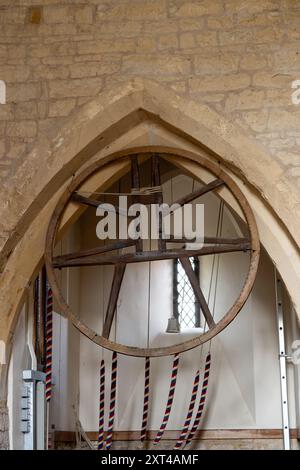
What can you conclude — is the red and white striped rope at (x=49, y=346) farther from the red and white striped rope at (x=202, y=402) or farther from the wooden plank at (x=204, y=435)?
the wooden plank at (x=204, y=435)

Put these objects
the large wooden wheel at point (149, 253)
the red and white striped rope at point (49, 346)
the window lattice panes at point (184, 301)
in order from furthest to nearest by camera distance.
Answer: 1. the window lattice panes at point (184, 301)
2. the red and white striped rope at point (49, 346)
3. the large wooden wheel at point (149, 253)

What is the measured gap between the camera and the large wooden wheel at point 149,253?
4.63 metres

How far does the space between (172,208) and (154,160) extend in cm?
48

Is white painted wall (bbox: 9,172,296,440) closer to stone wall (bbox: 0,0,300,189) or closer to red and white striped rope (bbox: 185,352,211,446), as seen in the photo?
red and white striped rope (bbox: 185,352,211,446)

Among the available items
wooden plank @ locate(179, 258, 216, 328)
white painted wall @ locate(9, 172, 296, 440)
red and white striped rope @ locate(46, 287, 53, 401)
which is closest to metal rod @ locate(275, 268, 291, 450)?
white painted wall @ locate(9, 172, 296, 440)

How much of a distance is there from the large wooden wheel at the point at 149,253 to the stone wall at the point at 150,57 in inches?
14.4

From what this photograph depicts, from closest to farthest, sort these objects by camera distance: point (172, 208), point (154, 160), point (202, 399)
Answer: point (172, 208) → point (154, 160) → point (202, 399)

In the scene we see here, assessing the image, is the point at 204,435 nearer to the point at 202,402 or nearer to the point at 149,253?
the point at 202,402

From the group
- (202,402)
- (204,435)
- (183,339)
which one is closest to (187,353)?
(183,339)

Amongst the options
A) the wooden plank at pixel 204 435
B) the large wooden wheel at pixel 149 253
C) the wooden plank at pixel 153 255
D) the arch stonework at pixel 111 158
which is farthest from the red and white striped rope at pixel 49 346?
the wooden plank at pixel 204 435
